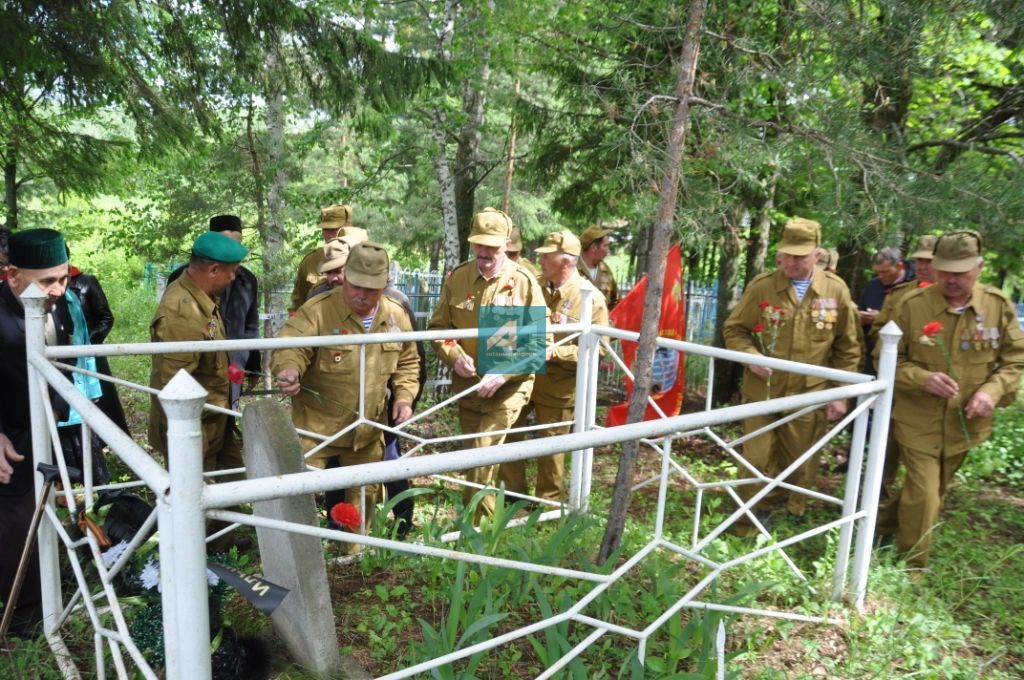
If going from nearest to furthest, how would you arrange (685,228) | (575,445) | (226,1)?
(575,445) < (685,228) < (226,1)

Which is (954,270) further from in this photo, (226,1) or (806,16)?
(226,1)

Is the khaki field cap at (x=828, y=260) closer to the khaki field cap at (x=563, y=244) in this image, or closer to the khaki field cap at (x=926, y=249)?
the khaki field cap at (x=926, y=249)

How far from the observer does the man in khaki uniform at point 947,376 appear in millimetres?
3863

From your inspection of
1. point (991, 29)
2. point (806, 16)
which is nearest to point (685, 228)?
point (806, 16)

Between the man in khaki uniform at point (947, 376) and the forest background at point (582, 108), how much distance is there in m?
0.68

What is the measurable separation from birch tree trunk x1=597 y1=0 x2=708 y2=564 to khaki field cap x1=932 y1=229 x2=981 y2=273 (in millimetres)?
1900

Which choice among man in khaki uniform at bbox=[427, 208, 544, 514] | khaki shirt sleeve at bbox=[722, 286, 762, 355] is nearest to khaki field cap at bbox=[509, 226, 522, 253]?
man in khaki uniform at bbox=[427, 208, 544, 514]

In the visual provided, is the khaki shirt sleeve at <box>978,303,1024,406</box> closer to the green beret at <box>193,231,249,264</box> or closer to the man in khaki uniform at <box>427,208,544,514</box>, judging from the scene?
the man in khaki uniform at <box>427,208,544,514</box>

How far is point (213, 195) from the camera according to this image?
27.4 feet

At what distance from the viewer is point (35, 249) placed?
116 inches

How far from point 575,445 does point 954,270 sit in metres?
3.03

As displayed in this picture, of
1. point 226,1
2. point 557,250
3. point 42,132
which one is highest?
point 226,1

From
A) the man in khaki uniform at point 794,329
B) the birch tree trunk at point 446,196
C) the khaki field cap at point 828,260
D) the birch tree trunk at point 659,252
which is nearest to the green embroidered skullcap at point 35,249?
the birch tree trunk at point 659,252

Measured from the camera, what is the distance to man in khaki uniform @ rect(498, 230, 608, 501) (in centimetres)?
456
